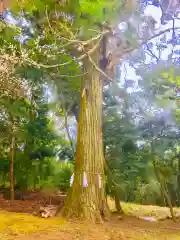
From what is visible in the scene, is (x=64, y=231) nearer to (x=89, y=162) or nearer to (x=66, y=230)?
(x=66, y=230)

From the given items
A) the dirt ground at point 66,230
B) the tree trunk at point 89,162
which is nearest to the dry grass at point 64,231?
the dirt ground at point 66,230

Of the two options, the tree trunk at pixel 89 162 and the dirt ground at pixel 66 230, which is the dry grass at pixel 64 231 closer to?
the dirt ground at pixel 66 230

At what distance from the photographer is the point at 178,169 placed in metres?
6.00

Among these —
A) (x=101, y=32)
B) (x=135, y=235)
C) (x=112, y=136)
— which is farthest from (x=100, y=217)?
(x=101, y=32)

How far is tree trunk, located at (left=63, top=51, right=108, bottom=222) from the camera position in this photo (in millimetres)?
4336

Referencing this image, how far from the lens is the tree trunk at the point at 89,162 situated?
434 centimetres

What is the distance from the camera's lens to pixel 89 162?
455 cm

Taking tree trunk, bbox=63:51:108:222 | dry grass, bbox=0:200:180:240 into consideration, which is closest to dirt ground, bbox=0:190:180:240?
dry grass, bbox=0:200:180:240

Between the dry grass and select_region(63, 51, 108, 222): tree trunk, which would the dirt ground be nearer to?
the dry grass

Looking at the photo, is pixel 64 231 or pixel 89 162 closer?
pixel 64 231

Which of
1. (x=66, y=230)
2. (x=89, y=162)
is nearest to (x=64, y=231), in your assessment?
(x=66, y=230)

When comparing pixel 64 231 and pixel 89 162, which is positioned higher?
pixel 89 162

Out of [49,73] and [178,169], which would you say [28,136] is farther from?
[178,169]

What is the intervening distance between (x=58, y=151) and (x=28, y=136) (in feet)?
3.39
